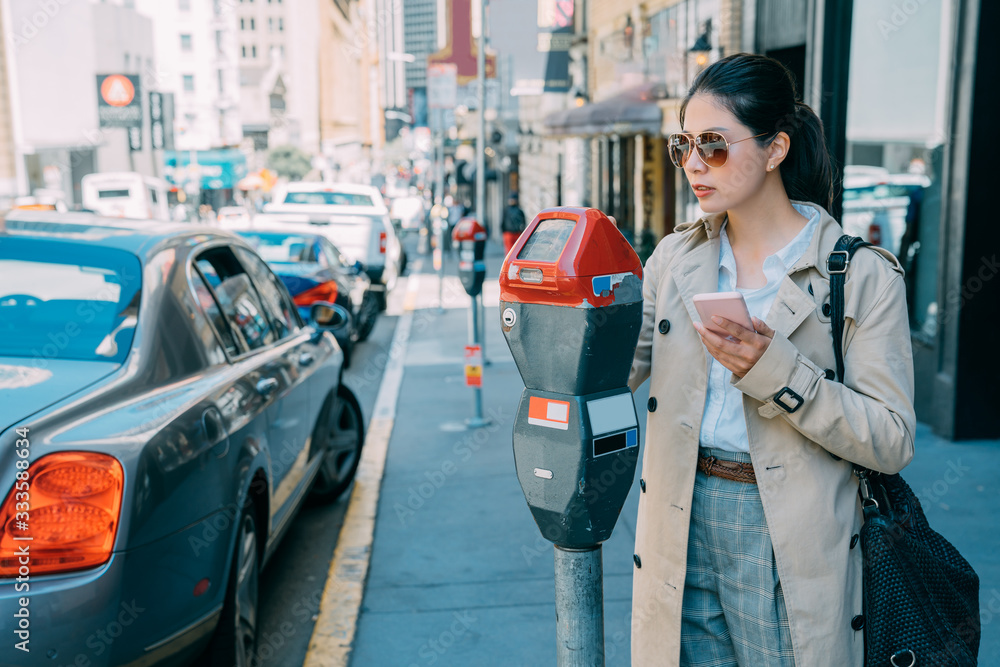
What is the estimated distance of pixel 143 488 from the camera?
8.16 ft

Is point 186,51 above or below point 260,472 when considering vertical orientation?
above

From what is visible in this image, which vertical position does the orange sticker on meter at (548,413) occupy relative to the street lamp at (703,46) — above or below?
below

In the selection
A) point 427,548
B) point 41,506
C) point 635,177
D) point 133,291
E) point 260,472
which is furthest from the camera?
point 635,177

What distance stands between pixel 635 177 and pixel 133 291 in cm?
1524

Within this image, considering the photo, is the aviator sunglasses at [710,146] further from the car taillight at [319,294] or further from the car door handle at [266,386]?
the car taillight at [319,294]

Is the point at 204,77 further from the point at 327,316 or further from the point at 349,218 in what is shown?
the point at 327,316

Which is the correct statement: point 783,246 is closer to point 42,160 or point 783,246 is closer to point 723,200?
point 723,200

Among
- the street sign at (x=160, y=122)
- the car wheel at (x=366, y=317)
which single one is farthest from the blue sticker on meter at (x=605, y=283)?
the street sign at (x=160, y=122)

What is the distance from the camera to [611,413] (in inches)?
66.5

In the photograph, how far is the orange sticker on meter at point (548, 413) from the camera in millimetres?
1658

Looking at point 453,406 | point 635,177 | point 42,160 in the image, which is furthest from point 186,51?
point 453,406

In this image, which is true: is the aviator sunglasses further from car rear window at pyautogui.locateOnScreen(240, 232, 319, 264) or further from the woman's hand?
car rear window at pyautogui.locateOnScreen(240, 232, 319, 264)

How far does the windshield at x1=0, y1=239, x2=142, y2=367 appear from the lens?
2.95 metres

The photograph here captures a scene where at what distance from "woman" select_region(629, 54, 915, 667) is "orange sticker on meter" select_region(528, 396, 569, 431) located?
266mm
